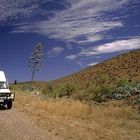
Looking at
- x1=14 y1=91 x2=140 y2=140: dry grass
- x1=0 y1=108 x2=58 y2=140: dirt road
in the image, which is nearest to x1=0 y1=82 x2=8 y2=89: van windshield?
x1=14 y1=91 x2=140 y2=140: dry grass

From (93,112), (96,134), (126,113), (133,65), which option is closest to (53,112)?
(93,112)

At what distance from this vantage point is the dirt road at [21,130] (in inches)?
574

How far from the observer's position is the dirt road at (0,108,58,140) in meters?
14.6

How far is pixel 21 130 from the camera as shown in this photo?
16250 millimetres

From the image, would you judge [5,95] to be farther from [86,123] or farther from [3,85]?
[86,123]

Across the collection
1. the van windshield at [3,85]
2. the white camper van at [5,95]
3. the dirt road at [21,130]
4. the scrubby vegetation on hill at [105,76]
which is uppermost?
the scrubby vegetation on hill at [105,76]

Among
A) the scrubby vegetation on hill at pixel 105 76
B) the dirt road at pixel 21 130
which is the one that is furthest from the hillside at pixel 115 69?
the dirt road at pixel 21 130

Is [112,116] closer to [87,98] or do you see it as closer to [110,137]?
[110,137]

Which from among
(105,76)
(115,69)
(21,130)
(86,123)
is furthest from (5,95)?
(115,69)

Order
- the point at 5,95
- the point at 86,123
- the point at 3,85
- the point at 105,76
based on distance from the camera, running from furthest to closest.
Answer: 1. the point at 105,76
2. the point at 3,85
3. the point at 5,95
4. the point at 86,123

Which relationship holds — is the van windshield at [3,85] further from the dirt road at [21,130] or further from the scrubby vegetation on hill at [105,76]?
the scrubby vegetation on hill at [105,76]

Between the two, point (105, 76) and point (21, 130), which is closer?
point (21, 130)

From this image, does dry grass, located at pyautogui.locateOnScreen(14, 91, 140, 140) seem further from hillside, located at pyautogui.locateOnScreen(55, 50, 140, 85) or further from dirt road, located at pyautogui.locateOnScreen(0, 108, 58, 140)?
hillside, located at pyautogui.locateOnScreen(55, 50, 140, 85)

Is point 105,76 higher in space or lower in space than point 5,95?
higher
